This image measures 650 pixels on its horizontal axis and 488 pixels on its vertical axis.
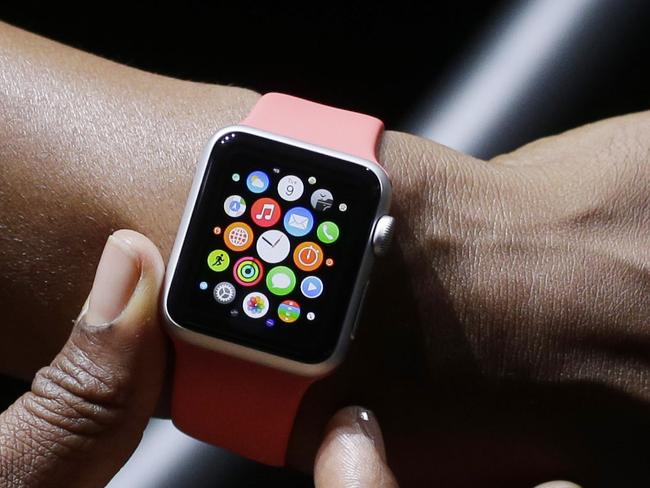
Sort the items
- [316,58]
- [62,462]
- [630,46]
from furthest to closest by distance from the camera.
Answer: [316,58] < [630,46] < [62,462]

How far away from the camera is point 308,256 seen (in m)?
0.88

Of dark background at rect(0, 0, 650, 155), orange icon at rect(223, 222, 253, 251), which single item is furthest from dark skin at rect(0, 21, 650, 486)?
dark background at rect(0, 0, 650, 155)

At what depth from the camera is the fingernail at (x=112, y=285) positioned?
0.83 metres

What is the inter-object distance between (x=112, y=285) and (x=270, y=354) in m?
0.17

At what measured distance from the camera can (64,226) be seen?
983mm

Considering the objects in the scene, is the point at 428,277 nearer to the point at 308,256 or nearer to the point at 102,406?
the point at 308,256

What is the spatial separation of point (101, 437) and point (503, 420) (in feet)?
1.46

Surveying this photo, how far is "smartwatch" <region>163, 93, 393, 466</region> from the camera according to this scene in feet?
2.82

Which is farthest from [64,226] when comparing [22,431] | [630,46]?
[630,46]

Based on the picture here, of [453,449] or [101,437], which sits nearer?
[101,437]

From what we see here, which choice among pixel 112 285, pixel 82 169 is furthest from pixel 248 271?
pixel 82 169

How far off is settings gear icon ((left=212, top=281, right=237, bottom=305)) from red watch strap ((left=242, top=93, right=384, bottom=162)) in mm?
175

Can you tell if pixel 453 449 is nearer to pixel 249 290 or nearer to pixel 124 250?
pixel 249 290

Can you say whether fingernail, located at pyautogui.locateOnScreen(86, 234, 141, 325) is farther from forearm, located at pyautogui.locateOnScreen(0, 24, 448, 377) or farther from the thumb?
forearm, located at pyautogui.locateOnScreen(0, 24, 448, 377)
